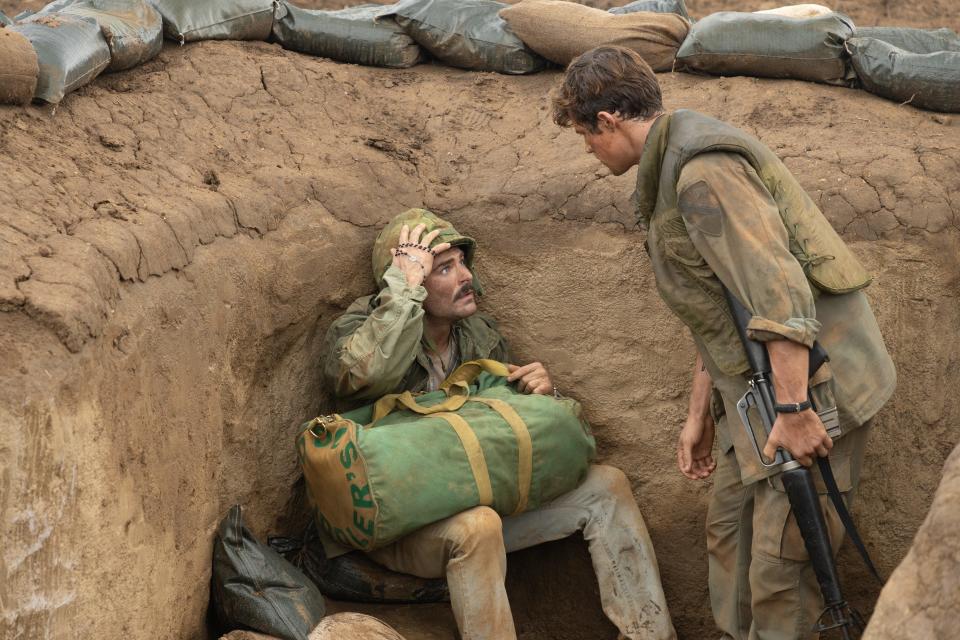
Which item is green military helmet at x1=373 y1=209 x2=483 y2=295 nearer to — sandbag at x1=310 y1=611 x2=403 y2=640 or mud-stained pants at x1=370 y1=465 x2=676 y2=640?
mud-stained pants at x1=370 y1=465 x2=676 y2=640

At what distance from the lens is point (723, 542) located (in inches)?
154

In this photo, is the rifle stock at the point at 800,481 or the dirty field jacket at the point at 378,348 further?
the dirty field jacket at the point at 378,348

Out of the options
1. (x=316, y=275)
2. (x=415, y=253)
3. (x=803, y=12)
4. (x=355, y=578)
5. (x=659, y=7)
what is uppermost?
(x=803, y=12)

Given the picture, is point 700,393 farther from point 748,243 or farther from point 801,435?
point 748,243

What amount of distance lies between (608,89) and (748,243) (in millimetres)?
608

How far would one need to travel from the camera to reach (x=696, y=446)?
4.04 meters

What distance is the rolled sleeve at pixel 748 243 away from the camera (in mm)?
3195

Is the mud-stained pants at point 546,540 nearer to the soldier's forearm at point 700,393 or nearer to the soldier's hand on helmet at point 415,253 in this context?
the soldier's forearm at point 700,393

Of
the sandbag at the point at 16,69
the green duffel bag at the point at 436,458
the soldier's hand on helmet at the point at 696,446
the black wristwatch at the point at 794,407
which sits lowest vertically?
the green duffel bag at the point at 436,458

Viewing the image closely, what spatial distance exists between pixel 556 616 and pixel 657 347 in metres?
1.04

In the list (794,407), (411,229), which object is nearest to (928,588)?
(794,407)

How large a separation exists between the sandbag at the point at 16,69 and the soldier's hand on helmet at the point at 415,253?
1.28m

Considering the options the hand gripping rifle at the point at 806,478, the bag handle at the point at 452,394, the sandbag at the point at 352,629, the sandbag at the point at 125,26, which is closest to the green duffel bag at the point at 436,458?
the bag handle at the point at 452,394

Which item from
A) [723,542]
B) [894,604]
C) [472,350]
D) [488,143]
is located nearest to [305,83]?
[488,143]
